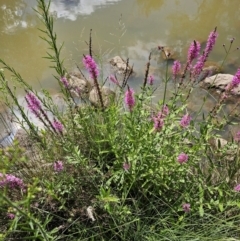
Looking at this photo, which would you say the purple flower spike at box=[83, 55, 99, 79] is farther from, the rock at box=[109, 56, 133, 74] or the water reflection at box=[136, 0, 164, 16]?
the water reflection at box=[136, 0, 164, 16]

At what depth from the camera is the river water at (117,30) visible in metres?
6.52

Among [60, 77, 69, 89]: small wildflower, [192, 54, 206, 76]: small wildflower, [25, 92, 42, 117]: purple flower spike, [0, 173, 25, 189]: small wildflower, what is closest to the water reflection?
[192, 54, 206, 76]: small wildflower

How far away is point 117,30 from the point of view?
731cm

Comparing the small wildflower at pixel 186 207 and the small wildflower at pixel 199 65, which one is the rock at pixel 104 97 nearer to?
the small wildflower at pixel 199 65

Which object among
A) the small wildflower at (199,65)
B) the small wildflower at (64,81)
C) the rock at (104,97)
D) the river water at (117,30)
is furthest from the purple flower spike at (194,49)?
the river water at (117,30)

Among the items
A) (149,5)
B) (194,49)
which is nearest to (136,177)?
(194,49)

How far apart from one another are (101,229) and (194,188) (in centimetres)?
89

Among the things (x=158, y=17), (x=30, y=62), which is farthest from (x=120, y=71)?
(x=158, y=17)

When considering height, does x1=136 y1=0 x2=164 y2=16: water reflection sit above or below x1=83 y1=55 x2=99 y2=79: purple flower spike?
below

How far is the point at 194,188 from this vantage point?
2762 millimetres

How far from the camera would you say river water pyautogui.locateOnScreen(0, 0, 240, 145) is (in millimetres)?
6523

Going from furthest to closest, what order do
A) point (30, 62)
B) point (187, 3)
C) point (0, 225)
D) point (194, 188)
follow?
point (187, 3)
point (30, 62)
point (194, 188)
point (0, 225)

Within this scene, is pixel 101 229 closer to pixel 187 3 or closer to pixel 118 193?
pixel 118 193

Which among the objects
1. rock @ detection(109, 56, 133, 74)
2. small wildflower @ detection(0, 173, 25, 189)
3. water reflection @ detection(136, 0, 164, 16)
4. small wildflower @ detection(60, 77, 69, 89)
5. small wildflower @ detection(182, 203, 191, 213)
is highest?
small wildflower @ detection(60, 77, 69, 89)
